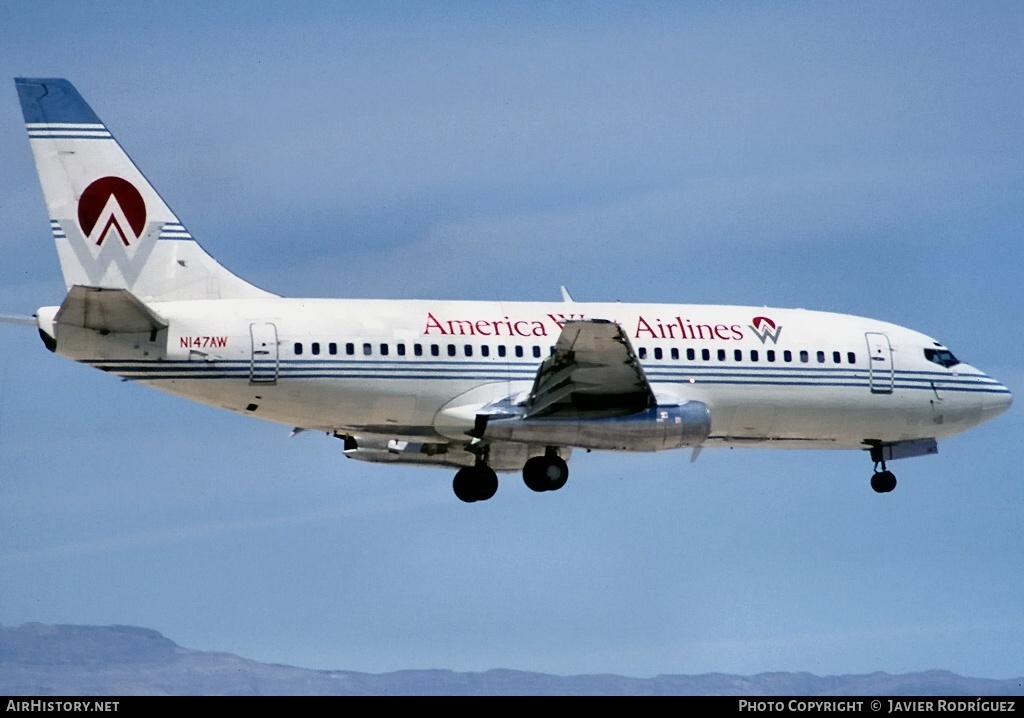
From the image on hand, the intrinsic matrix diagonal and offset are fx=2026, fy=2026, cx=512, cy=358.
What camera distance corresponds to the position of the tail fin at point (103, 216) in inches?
1778

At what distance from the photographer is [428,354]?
4544 centimetres

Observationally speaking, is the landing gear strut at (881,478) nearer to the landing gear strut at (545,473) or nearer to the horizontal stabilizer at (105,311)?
Answer: the landing gear strut at (545,473)

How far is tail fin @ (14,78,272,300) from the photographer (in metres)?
45.2

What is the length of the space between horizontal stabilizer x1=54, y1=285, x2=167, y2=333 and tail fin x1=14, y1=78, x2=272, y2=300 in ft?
8.21

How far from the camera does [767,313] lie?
49562mm

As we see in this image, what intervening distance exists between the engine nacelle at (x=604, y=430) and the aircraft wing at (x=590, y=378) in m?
0.18

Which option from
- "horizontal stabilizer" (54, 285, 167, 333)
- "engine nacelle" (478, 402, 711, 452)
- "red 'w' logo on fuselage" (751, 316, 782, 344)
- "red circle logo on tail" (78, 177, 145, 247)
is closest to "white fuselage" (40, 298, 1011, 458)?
"red 'w' logo on fuselage" (751, 316, 782, 344)

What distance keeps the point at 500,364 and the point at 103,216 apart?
9522 millimetres
